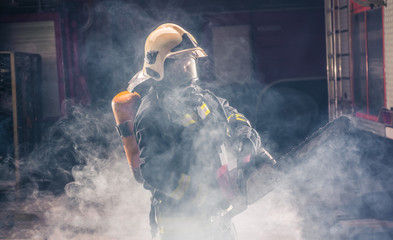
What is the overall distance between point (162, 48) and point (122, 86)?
15.3 ft

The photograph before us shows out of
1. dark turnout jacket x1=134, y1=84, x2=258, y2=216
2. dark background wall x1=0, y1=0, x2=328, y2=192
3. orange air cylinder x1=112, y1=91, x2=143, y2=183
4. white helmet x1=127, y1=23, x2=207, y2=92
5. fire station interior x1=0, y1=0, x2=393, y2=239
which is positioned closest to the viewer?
dark turnout jacket x1=134, y1=84, x2=258, y2=216

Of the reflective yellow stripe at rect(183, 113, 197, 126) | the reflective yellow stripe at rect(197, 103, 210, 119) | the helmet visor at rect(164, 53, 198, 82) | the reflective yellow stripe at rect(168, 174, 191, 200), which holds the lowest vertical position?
the reflective yellow stripe at rect(168, 174, 191, 200)

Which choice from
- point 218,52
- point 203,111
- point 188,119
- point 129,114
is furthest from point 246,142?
point 218,52

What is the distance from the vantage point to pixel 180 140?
2.32m

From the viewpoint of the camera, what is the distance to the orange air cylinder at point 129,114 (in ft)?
8.49

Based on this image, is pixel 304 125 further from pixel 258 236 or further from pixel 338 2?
pixel 258 236

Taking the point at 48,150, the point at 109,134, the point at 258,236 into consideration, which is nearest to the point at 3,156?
the point at 48,150

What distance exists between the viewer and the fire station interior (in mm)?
5559

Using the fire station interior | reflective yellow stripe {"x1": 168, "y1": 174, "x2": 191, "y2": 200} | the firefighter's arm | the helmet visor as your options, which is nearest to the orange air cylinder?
the helmet visor

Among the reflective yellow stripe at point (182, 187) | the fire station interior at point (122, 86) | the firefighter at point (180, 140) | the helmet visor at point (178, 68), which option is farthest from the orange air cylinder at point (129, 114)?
the fire station interior at point (122, 86)

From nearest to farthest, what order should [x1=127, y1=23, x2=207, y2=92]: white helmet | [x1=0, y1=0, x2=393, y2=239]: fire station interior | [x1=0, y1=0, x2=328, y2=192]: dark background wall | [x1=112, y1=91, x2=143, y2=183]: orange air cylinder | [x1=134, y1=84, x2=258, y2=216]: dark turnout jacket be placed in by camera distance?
1. [x1=134, y1=84, x2=258, y2=216]: dark turnout jacket
2. [x1=127, y1=23, x2=207, y2=92]: white helmet
3. [x1=112, y1=91, x2=143, y2=183]: orange air cylinder
4. [x1=0, y1=0, x2=393, y2=239]: fire station interior
5. [x1=0, y1=0, x2=328, y2=192]: dark background wall

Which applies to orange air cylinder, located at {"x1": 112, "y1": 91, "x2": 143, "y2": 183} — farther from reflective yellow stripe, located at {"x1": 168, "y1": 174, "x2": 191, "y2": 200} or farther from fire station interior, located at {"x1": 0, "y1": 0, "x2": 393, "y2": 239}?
fire station interior, located at {"x1": 0, "y1": 0, "x2": 393, "y2": 239}

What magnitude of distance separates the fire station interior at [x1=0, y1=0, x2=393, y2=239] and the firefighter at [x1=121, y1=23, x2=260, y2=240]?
287 cm

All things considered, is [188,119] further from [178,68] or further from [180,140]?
[178,68]
